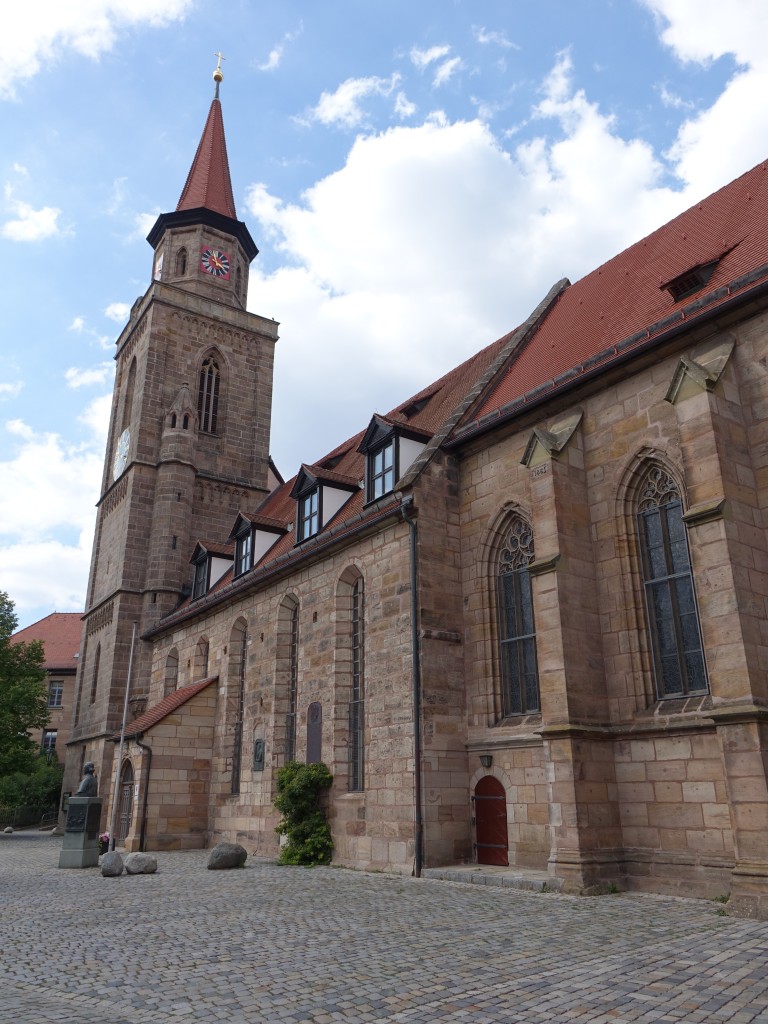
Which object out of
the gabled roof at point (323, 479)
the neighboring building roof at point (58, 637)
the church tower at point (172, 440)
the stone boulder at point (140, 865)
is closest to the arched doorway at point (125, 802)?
the church tower at point (172, 440)

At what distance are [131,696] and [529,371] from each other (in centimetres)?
1814

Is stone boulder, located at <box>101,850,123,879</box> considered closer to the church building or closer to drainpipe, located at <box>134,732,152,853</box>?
the church building

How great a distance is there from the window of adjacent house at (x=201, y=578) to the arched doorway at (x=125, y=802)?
632 centimetres

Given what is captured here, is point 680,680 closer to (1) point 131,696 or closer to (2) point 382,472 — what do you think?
(2) point 382,472

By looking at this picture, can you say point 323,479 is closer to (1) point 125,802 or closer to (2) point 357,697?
(2) point 357,697

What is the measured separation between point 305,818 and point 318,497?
746 cm

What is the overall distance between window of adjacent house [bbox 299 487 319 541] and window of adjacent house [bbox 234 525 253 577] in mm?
3587

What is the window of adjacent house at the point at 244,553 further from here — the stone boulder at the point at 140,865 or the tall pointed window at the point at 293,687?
the stone boulder at the point at 140,865

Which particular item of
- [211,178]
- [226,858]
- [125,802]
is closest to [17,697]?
[125,802]

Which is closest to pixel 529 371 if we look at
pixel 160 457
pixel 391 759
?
pixel 391 759

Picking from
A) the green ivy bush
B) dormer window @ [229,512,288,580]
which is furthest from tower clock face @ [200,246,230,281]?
the green ivy bush

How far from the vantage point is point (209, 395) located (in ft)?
107

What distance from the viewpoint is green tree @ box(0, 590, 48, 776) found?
3250 cm

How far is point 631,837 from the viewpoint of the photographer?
1130cm
